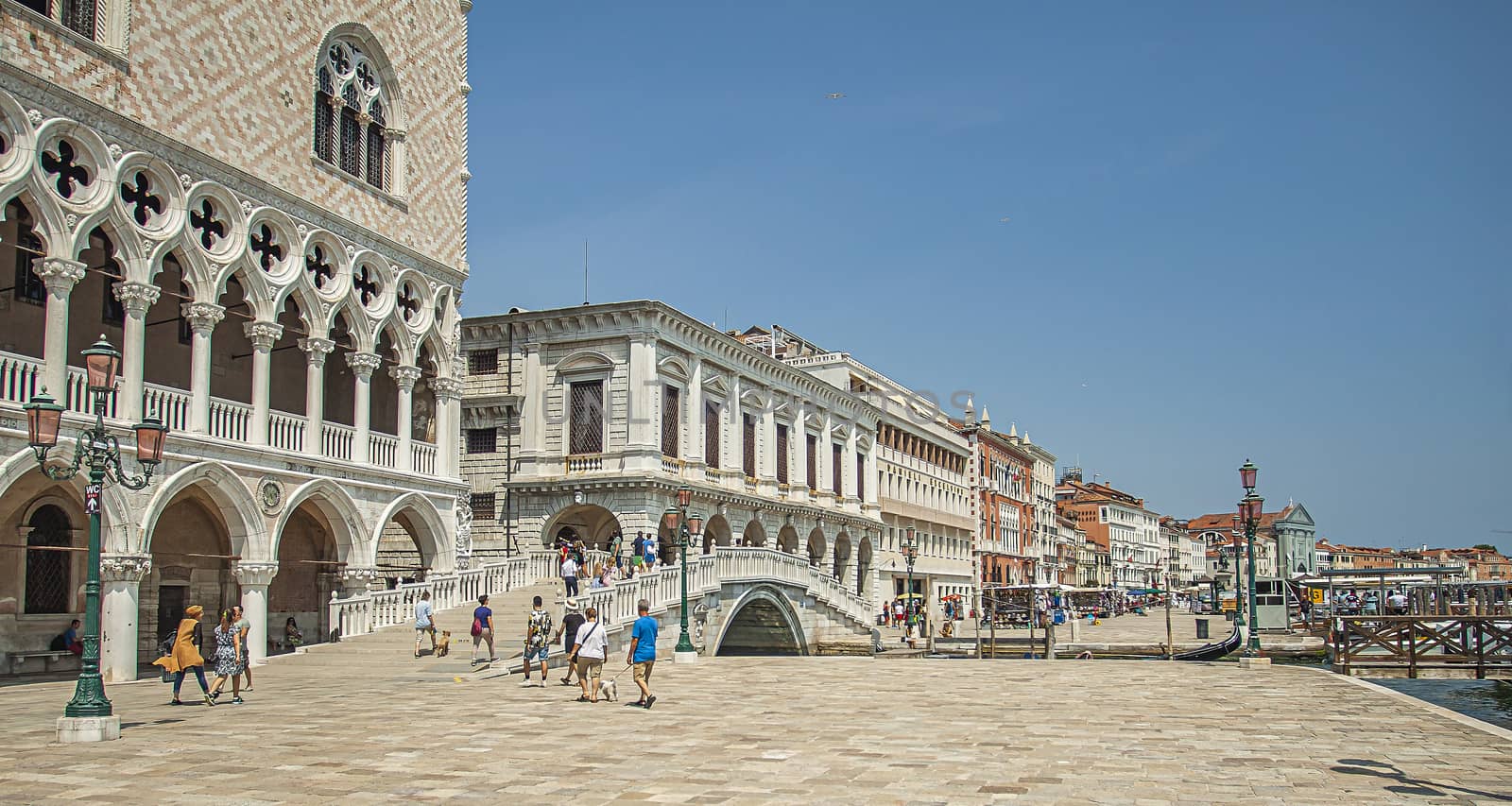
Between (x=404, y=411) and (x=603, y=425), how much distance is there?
9.82 meters

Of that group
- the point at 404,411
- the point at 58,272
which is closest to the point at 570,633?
the point at 58,272

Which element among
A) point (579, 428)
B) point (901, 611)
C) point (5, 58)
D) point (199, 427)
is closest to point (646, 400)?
point (579, 428)

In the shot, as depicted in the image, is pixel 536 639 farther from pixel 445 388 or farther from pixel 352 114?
pixel 352 114

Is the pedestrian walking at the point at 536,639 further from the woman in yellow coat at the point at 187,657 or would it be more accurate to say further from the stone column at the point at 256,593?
the stone column at the point at 256,593

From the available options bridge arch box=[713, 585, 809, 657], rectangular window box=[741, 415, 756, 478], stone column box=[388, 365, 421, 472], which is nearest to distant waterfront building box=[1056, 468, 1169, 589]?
rectangular window box=[741, 415, 756, 478]

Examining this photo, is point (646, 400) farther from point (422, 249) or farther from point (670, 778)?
point (670, 778)

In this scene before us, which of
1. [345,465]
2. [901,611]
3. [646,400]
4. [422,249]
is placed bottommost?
[901,611]

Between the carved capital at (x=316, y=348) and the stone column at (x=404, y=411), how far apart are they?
106 inches

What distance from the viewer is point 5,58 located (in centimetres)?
2008

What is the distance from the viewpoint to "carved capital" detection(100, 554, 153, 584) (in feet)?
72.0

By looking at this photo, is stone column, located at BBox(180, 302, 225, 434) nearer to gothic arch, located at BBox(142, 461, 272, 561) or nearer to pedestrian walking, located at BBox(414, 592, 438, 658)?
gothic arch, located at BBox(142, 461, 272, 561)

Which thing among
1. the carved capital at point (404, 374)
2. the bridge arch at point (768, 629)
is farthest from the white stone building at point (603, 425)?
the carved capital at point (404, 374)

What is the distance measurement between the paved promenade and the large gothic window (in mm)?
12666

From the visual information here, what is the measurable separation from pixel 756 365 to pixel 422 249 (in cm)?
1810
